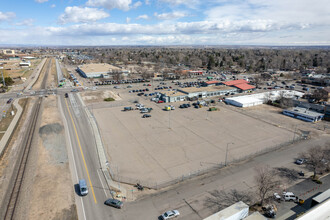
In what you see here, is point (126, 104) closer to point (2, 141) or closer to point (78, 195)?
point (2, 141)

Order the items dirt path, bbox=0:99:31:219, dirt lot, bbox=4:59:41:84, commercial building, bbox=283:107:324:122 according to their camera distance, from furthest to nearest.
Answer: dirt lot, bbox=4:59:41:84
commercial building, bbox=283:107:324:122
dirt path, bbox=0:99:31:219

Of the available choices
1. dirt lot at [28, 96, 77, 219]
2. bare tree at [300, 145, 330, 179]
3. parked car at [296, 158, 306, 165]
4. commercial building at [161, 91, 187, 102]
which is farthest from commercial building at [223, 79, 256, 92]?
dirt lot at [28, 96, 77, 219]

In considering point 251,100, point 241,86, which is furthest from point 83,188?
point 241,86

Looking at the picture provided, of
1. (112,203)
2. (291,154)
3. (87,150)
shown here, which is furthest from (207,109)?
(112,203)

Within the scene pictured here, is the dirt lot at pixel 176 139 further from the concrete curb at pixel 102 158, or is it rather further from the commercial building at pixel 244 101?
the commercial building at pixel 244 101

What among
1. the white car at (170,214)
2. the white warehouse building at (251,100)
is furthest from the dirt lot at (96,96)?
the white car at (170,214)

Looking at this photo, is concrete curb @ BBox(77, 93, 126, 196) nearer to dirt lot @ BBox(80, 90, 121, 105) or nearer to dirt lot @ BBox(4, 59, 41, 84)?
dirt lot @ BBox(80, 90, 121, 105)

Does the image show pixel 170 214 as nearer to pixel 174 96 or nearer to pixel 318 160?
pixel 318 160
